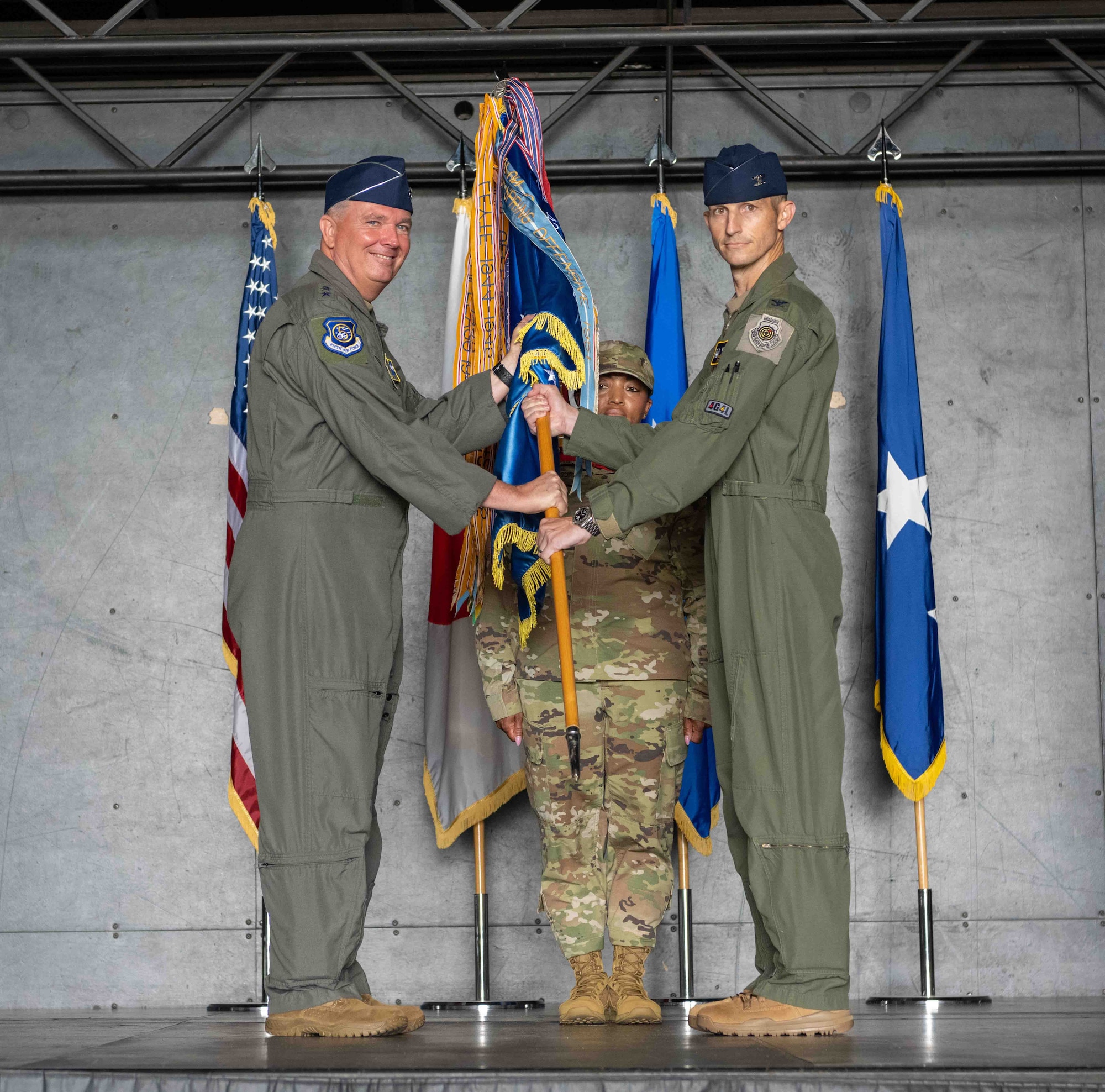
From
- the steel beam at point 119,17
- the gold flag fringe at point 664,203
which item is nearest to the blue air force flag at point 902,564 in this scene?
the gold flag fringe at point 664,203

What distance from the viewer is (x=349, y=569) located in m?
2.84

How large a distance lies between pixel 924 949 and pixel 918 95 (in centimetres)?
290

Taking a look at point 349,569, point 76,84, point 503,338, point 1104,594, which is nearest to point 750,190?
point 503,338

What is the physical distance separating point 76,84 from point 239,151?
0.66m

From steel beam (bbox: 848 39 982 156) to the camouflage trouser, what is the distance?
227 centimetres

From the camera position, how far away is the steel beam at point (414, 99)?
14.0 feet

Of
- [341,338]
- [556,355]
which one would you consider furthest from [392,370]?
[556,355]

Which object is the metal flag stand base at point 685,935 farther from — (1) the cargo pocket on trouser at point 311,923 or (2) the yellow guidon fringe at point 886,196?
(2) the yellow guidon fringe at point 886,196

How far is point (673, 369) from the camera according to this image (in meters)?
4.10

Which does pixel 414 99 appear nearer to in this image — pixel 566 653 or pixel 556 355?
pixel 556 355

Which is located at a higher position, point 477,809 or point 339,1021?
point 477,809

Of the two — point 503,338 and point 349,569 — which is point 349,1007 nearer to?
point 349,569

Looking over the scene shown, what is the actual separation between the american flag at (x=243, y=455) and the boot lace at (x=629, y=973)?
4.58ft

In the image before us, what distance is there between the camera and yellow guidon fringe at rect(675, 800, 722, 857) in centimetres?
397
